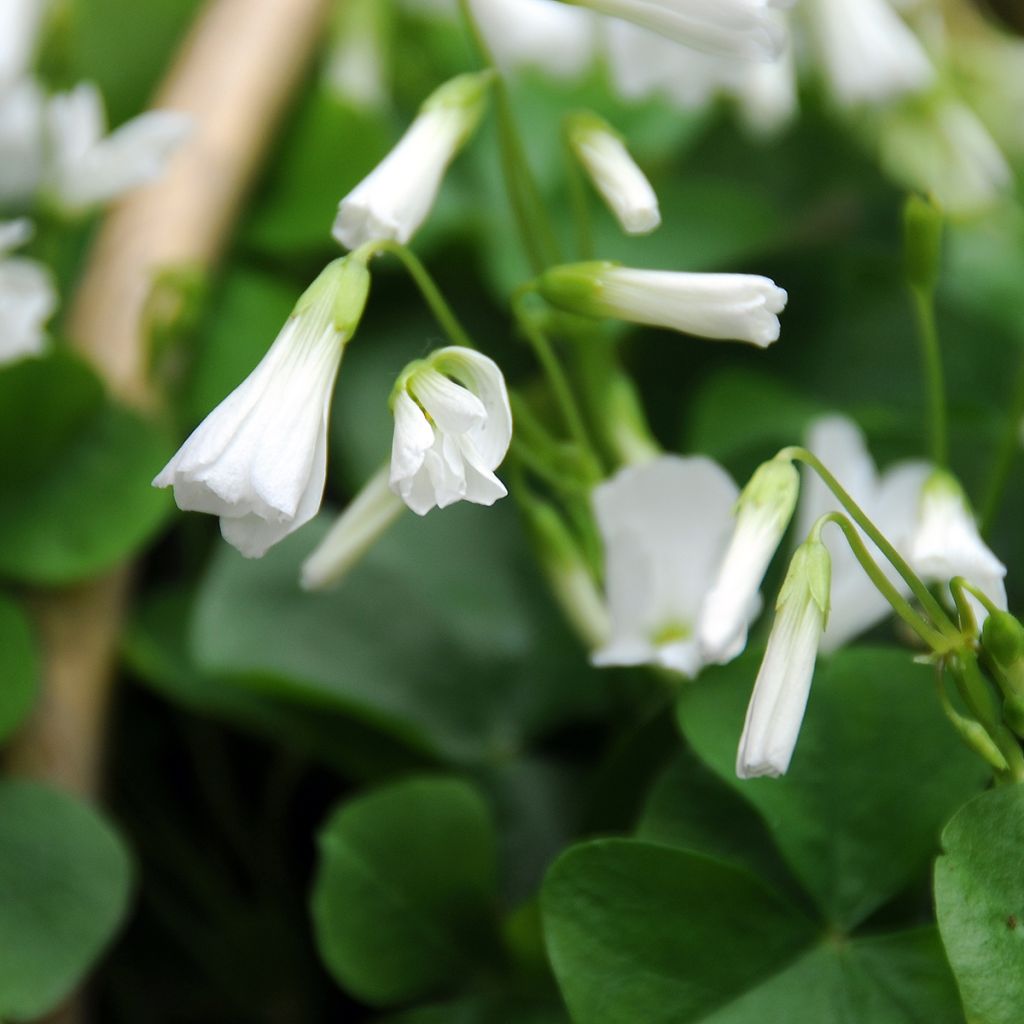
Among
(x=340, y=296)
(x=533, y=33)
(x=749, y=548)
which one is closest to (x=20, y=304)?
(x=340, y=296)

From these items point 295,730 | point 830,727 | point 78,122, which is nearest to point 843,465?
point 830,727

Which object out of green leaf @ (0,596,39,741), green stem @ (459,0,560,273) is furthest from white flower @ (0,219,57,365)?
green stem @ (459,0,560,273)

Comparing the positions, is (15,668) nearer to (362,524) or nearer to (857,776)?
(362,524)

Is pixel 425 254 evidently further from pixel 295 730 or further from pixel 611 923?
pixel 611 923

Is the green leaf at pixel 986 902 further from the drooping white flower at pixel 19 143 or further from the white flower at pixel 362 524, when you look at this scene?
the drooping white flower at pixel 19 143

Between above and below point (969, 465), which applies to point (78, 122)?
above

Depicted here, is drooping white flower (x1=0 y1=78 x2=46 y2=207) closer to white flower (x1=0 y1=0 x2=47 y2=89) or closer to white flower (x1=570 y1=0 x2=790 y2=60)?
white flower (x1=0 y1=0 x2=47 y2=89)
